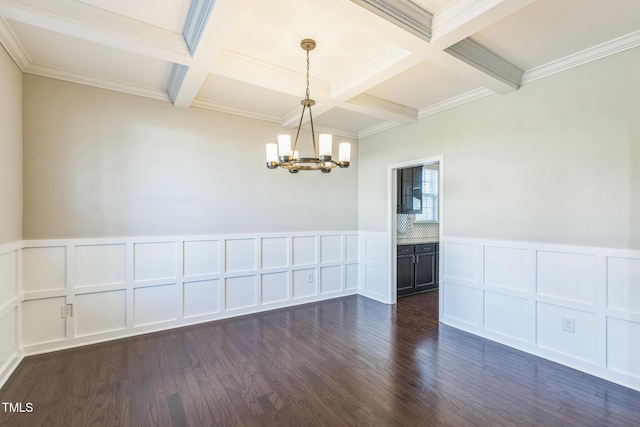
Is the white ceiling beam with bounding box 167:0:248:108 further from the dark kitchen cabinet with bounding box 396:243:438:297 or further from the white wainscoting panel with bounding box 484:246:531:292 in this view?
the dark kitchen cabinet with bounding box 396:243:438:297

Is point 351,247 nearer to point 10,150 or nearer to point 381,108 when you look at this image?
point 381,108

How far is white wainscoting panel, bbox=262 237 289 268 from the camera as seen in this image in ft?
14.2

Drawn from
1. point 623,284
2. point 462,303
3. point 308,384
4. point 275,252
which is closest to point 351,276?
point 275,252

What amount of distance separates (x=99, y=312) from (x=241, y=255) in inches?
65.3

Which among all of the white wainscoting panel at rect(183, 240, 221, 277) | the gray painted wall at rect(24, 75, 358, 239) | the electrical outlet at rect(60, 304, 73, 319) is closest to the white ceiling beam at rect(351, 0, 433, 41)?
the gray painted wall at rect(24, 75, 358, 239)

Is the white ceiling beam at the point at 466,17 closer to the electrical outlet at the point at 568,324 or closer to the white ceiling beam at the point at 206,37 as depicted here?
the white ceiling beam at the point at 206,37

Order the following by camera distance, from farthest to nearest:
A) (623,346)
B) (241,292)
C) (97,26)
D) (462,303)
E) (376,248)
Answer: (376,248)
(241,292)
(462,303)
(623,346)
(97,26)

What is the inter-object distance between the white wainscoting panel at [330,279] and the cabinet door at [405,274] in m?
0.98

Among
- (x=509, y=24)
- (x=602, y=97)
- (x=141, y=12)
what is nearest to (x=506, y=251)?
(x=602, y=97)

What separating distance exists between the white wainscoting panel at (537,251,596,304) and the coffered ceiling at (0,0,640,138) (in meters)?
1.78

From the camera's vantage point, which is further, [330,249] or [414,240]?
[414,240]

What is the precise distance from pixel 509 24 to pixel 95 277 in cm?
452

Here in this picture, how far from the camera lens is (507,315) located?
3250mm

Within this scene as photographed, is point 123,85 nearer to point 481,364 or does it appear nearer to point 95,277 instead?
point 95,277
